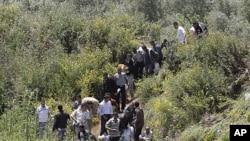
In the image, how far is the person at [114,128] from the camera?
1386 centimetres

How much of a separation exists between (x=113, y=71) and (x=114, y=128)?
6.40 meters

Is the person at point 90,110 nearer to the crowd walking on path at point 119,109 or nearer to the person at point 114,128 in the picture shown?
the crowd walking on path at point 119,109

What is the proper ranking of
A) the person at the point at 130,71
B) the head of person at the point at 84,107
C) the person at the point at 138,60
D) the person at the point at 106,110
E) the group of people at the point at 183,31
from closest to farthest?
the person at the point at 106,110 < the head of person at the point at 84,107 < the person at the point at 130,71 < the person at the point at 138,60 < the group of people at the point at 183,31

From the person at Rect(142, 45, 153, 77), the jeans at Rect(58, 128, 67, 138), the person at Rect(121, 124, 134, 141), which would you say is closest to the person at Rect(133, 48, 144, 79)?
the person at Rect(142, 45, 153, 77)

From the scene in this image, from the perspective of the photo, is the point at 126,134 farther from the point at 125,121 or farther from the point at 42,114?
the point at 42,114

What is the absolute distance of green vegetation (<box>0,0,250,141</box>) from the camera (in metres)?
14.4

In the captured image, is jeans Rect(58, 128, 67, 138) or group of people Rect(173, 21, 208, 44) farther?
group of people Rect(173, 21, 208, 44)

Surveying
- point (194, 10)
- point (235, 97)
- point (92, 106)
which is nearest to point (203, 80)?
point (235, 97)

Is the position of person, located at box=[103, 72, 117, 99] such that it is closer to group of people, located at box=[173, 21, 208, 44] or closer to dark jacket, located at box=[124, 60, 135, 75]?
dark jacket, located at box=[124, 60, 135, 75]

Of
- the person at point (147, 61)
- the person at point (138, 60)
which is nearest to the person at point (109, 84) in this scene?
the person at point (138, 60)

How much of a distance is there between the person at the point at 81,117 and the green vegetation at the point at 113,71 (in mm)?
987

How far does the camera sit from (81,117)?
15.1 m

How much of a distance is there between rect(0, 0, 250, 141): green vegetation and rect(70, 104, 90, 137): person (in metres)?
0.99

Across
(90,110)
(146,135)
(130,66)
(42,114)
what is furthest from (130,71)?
(146,135)
